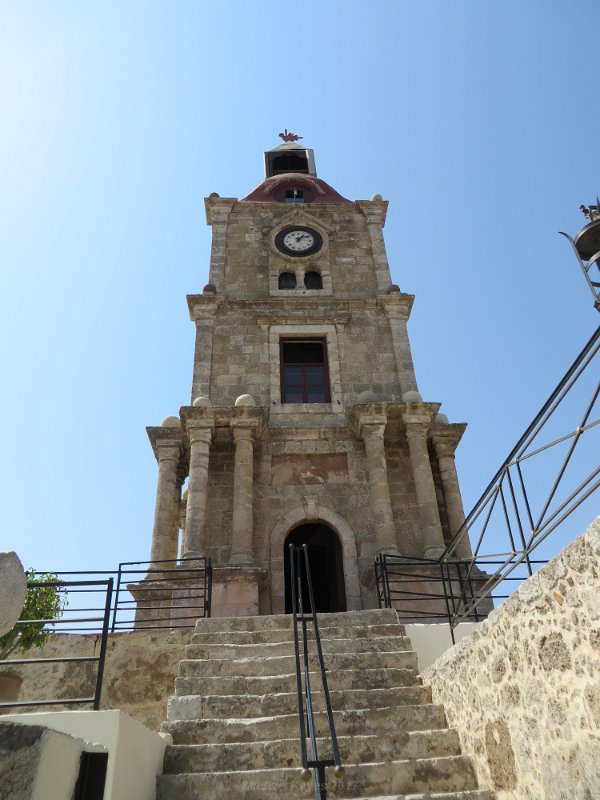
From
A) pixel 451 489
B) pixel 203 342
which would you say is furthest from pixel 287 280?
pixel 451 489

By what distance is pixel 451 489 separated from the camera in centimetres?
1164

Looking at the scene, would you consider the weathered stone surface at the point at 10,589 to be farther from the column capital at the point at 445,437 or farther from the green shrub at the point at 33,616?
the column capital at the point at 445,437

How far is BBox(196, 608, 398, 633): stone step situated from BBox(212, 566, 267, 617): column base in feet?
8.02

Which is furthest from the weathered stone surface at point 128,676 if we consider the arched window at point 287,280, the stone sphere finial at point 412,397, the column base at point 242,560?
the arched window at point 287,280

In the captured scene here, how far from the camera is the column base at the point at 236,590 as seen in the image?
956cm

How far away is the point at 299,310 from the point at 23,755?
12049 mm

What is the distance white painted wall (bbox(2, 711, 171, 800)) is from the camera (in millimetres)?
3521

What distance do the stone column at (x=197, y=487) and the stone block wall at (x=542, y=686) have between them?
667 centimetres

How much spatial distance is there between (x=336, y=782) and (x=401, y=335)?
10.7m

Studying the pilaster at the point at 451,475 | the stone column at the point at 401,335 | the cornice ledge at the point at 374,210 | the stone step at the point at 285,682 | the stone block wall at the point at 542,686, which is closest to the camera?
the stone block wall at the point at 542,686

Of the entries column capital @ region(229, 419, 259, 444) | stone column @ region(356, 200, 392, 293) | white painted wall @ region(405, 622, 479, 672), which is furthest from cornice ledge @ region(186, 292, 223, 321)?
white painted wall @ region(405, 622, 479, 672)

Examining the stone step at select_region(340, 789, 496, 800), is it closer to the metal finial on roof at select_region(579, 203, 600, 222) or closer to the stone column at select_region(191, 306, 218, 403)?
the metal finial on roof at select_region(579, 203, 600, 222)

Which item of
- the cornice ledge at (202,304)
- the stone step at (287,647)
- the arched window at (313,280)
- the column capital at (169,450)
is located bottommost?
the stone step at (287,647)

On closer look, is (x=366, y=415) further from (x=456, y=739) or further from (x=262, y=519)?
(x=456, y=739)
